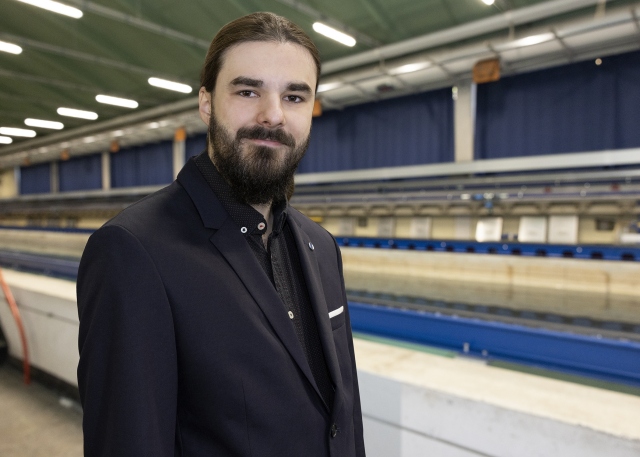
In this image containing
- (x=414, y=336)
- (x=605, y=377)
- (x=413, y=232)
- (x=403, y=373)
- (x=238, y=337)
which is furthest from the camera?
(x=413, y=232)

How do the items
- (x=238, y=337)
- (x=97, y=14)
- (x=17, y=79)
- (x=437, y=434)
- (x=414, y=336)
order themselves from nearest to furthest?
(x=238, y=337) < (x=437, y=434) < (x=414, y=336) < (x=97, y=14) < (x=17, y=79)

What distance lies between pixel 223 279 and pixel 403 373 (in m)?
0.88

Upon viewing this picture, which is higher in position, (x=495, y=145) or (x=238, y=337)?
(x=495, y=145)

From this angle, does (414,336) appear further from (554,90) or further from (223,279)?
(554,90)

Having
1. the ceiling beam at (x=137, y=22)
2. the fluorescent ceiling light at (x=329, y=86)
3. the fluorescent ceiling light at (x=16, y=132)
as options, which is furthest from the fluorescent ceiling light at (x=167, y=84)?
the fluorescent ceiling light at (x=16, y=132)

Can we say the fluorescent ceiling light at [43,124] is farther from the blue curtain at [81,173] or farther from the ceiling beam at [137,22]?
the ceiling beam at [137,22]

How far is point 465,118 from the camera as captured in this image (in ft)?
21.5

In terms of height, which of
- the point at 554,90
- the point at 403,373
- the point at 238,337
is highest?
the point at 554,90

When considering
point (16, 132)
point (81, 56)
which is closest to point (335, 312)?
point (81, 56)

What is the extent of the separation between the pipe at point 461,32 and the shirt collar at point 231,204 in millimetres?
5068

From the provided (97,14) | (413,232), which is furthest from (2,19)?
(413,232)

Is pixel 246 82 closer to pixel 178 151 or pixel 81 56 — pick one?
pixel 81 56

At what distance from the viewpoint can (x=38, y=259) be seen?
20.3ft

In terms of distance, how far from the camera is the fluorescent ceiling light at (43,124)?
10523mm
